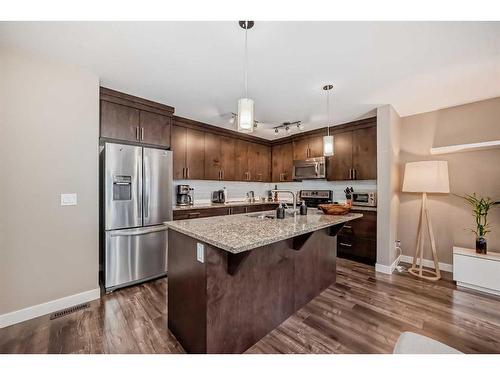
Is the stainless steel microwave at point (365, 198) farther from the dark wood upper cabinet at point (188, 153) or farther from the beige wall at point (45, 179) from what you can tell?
the beige wall at point (45, 179)

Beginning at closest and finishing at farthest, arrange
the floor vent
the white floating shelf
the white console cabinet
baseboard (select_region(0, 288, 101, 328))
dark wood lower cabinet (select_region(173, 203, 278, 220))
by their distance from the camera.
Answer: baseboard (select_region(0, 288, 101, 328))
the floor vent
the white console cabinet
the white floating shelf
dark wood lower cabinet (select_region(173, 203, 278, 220))

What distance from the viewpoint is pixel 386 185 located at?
3.13 meters

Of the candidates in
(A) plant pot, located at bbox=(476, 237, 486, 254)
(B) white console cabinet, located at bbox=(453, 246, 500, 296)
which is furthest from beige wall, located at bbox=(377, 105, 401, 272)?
(A) plant pot, located at bbox=(476, 237, 486, 254)

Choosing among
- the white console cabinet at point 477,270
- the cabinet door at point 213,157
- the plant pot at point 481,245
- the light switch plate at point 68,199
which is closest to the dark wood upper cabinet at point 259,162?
the cabinet door at point 213,157

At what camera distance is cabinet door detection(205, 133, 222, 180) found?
13.4 ft

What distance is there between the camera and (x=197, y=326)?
4.81 feet

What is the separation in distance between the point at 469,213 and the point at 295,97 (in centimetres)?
294

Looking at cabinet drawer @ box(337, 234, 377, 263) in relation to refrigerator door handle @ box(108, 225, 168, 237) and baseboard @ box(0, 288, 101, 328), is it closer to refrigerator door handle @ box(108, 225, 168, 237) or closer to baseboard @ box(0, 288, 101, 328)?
refrigerator door handle @ box(108, 225, 168, 237)

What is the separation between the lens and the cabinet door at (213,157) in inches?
160

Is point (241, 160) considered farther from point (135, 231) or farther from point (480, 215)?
point (480, 215)

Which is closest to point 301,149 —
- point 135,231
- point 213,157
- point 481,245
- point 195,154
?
point 213,157

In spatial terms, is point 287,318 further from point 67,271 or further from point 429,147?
→ point 429,147

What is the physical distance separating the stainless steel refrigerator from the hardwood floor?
0.96ft

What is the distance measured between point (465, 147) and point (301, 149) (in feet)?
8.35
